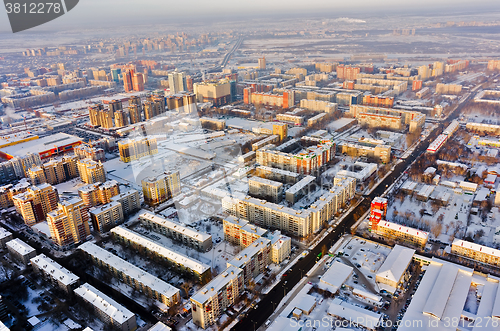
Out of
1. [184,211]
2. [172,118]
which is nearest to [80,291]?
[184,211]

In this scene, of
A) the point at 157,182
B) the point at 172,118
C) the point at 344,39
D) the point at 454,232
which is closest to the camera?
the point at 454,232

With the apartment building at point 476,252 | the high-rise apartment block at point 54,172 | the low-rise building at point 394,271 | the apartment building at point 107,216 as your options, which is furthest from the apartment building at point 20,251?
the apartment building at point 476,252

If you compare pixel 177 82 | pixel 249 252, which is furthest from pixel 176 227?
pixel 177 82

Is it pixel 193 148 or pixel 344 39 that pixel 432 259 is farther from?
pixel 344 39

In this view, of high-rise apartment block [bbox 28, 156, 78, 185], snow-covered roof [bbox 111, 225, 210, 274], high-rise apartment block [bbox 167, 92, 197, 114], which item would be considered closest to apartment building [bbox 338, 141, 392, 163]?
snow-covered roof [bbox 111, 225, 210, 274]

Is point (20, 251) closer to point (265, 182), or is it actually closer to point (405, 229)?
point (265, 182)

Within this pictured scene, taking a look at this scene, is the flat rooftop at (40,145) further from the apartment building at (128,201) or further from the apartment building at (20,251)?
the apartment building at (20,251)
